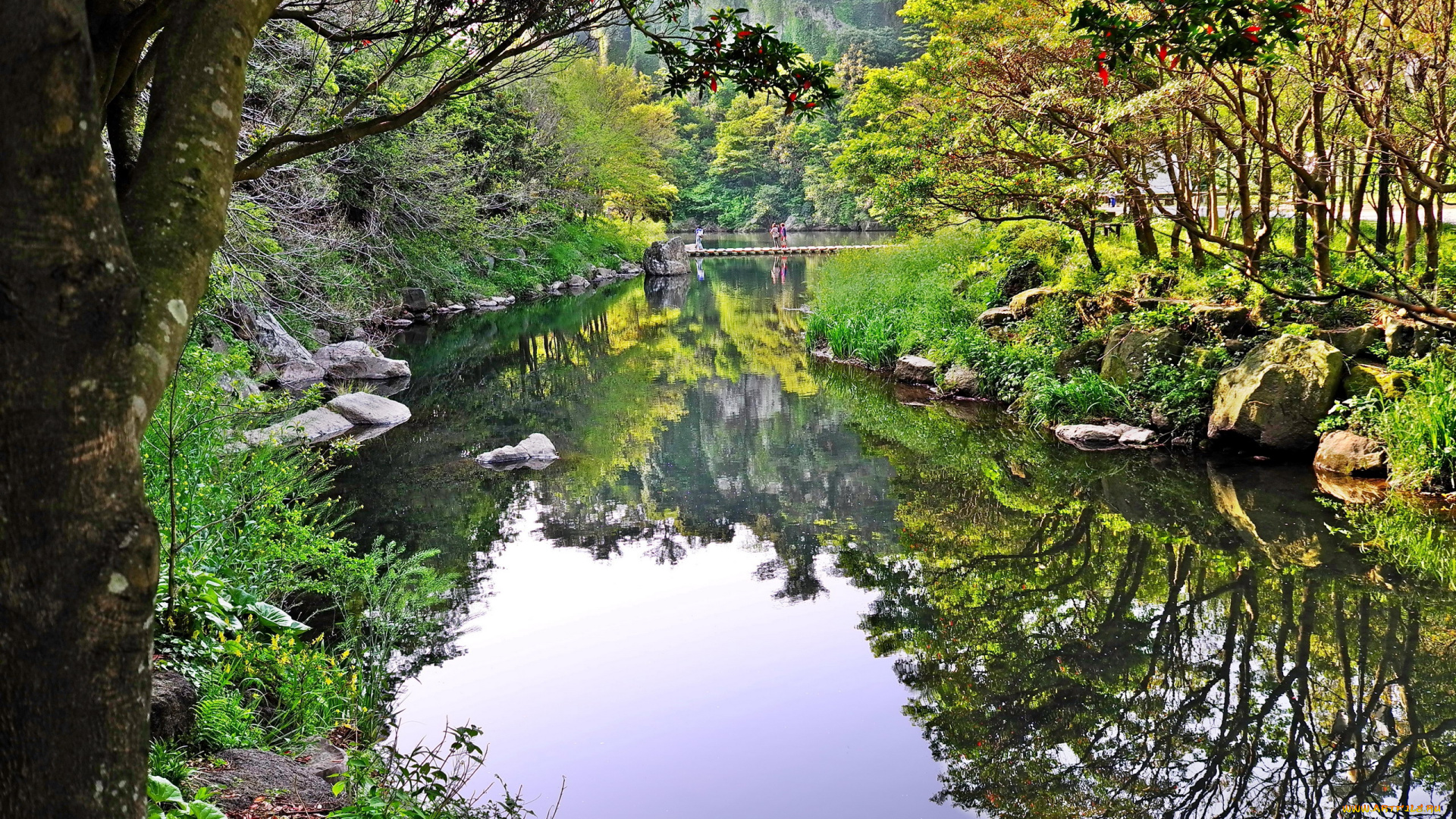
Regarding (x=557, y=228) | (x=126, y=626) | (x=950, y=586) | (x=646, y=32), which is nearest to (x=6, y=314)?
(x=126, y=626)

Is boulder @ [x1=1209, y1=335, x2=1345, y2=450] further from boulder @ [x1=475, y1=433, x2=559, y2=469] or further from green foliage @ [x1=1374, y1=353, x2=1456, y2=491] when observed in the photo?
boulder @ [x1=475, y1=433, x2=559, y2=469]

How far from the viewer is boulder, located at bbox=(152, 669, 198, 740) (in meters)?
3.13

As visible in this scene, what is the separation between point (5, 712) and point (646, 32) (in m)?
2.66

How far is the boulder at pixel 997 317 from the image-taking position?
467 inches

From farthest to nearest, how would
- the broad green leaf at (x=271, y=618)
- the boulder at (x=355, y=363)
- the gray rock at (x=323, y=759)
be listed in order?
the boulder at (x=355, y=363), the broad green leaf at (x=271, y=618), the gray rock at (x=323, y=759)

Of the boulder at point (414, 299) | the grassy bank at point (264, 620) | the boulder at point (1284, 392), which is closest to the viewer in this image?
the grassy bank at point (264, 620)

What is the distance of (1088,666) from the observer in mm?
4863

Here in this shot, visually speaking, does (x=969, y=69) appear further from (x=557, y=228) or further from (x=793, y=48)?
(x=557, y=228)

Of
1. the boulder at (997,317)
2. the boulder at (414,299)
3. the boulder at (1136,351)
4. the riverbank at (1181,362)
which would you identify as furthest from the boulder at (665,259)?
the boulder at (1136,351)

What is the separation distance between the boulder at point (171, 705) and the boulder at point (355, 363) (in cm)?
1071

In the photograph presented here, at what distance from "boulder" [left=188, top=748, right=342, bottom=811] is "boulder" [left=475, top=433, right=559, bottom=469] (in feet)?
19.1

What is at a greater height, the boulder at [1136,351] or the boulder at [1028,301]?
the boulder at [1028,301]

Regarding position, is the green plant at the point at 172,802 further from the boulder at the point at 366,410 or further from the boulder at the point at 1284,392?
Answer: the boulder at the point at 366,410

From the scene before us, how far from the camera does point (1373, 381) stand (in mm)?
7727
